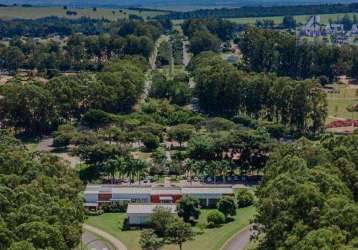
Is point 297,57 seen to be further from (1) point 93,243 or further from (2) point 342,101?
(1) point 93,243

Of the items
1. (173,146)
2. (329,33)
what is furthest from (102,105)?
(329,33)

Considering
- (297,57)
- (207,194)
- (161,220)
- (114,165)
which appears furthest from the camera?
(297,57)

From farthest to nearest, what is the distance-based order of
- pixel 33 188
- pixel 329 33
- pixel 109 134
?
pixel 329 33, pixel 109 134, pixel 33 188

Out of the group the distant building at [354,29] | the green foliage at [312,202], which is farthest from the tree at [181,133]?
the distant building at [354,29]

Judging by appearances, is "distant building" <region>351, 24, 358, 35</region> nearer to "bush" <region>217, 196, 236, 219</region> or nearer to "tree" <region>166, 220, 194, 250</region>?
"bush" <region>217, 196, 236, 219</region>

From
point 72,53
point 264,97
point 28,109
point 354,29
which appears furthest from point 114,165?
point 354,29

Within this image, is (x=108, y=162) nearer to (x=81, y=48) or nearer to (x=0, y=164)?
(x=0, y=164)
